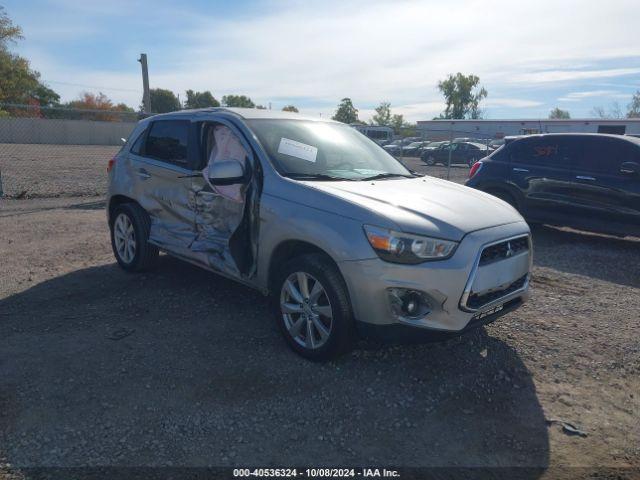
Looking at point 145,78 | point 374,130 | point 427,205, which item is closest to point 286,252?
point 427,205

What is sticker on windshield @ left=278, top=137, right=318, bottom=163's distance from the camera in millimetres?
4273

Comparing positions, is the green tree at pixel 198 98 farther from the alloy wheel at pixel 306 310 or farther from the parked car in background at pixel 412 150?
the alloy wheel at pixel 306 310

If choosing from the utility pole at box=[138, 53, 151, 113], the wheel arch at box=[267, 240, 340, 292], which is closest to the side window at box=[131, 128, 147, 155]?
the wheel arch at box=[267, 240, 340, 292]

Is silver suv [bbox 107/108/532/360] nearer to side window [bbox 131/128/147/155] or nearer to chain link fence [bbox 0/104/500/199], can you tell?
side window [bbox 131/128/147/155]

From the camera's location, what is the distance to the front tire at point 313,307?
3436 mm

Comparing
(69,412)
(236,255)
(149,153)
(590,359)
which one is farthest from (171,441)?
(149,153)

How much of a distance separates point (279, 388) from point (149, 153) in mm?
3226

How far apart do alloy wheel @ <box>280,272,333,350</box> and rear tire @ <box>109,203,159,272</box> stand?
7.48 ft

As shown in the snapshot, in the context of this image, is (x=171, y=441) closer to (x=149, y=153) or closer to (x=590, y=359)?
(x=590, y=359)

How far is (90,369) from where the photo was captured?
11.8 feet

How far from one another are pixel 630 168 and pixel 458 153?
911 inches

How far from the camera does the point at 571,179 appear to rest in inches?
303

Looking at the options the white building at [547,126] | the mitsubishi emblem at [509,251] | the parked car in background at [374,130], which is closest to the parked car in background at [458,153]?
the white building at [547,126]

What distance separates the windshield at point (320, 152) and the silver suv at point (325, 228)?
2cm
